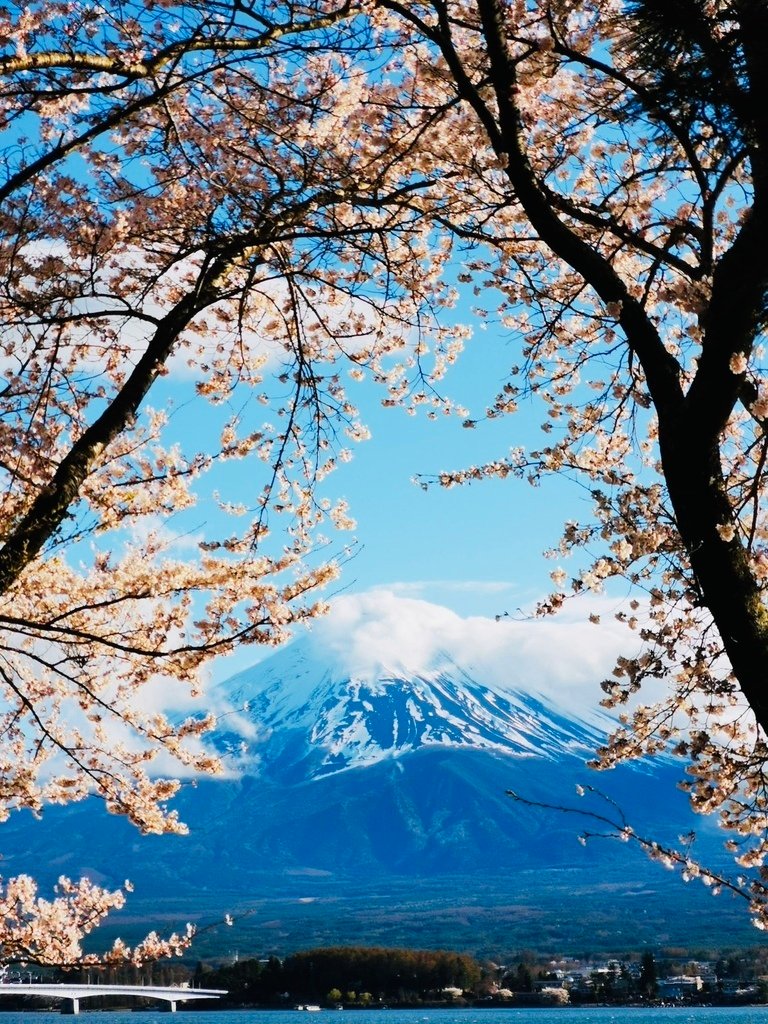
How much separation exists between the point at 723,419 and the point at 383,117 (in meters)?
2.88

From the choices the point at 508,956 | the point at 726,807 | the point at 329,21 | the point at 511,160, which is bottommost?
the point at 508,956

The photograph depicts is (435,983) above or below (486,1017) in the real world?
above

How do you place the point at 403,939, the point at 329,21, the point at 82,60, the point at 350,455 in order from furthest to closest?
the point at 403,939, the point at 350,455, the point at 329,21, the point at 82,60

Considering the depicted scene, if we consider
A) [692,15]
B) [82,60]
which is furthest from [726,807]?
[82,60]

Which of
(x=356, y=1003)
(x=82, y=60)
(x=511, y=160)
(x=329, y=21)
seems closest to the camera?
(x=511, y=160)

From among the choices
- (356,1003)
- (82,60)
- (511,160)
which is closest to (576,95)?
(511,160)

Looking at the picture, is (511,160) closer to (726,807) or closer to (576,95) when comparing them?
(576,95)

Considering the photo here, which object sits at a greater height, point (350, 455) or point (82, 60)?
point (82, 60)

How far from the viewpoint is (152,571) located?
5.94 metres

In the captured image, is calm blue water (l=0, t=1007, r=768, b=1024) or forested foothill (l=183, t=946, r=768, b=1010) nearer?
calm blue water (l=0, t=1007, r=768, b=1024)

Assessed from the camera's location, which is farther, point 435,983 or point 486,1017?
point 435,983

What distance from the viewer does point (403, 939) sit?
155 metres

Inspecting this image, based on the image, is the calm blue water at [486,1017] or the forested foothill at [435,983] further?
the forested foothill at [435,983]

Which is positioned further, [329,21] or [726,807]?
[726,807]
